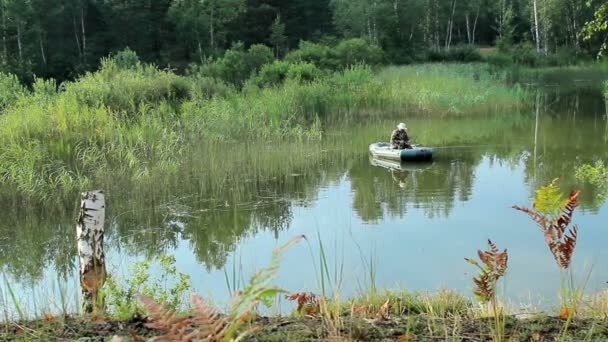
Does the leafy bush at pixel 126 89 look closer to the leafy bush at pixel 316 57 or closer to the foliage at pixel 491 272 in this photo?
the leafy bush at pixel 316 57

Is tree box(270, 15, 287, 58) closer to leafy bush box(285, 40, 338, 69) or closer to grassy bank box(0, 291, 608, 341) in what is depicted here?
leafy bush box(285, 40, 338, 69)

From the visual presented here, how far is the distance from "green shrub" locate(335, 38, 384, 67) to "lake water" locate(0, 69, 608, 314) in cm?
1504

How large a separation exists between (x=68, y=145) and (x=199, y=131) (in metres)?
3.44

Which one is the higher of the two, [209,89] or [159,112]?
[209,89]

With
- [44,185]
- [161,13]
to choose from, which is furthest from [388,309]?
[161,13]

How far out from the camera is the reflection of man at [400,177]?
1172 cm

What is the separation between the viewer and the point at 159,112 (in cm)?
1422

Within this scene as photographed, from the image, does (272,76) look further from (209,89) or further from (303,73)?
(209,89)

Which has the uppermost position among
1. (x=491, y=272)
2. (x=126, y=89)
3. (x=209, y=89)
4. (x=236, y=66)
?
(x=236, y=66)

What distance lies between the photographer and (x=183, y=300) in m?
5.07

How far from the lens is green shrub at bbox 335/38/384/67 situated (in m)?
30.2

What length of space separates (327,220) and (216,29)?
3776cm

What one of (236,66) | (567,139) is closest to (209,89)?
(236,66)

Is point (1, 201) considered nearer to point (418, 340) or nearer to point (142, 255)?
point (142, 255)
